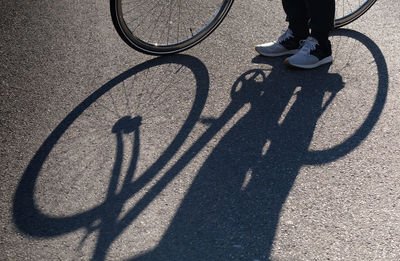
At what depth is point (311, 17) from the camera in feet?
10.8

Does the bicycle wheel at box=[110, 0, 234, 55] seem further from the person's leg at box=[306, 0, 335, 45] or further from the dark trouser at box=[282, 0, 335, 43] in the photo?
the person's leg at box=[306, 0, 335, 45]

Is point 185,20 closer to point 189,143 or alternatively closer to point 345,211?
point 189,143

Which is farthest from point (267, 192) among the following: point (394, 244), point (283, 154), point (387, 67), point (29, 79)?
point (29, 79)

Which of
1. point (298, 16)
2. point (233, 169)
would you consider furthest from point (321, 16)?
point (233, 169)

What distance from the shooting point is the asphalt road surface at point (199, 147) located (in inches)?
93.2

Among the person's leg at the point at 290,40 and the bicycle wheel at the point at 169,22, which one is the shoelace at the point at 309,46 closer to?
the person's leg at the point at 290,40

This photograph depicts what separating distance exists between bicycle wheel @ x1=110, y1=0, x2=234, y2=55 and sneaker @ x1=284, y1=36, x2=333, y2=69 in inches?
26.6

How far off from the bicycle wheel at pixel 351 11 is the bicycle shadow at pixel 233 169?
1.48 feet

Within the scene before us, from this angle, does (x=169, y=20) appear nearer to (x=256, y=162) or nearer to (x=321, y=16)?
(x=321, y=16)

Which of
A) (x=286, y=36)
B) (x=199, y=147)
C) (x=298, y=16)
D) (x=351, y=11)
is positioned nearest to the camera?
(x=199, y=147)

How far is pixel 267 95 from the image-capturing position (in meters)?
3.29

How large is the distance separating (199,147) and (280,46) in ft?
4.18

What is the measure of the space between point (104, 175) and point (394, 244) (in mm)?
1656

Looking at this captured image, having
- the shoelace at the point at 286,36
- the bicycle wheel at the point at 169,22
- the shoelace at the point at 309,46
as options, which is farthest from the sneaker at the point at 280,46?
the bicycle wheel at the point at 169,22
